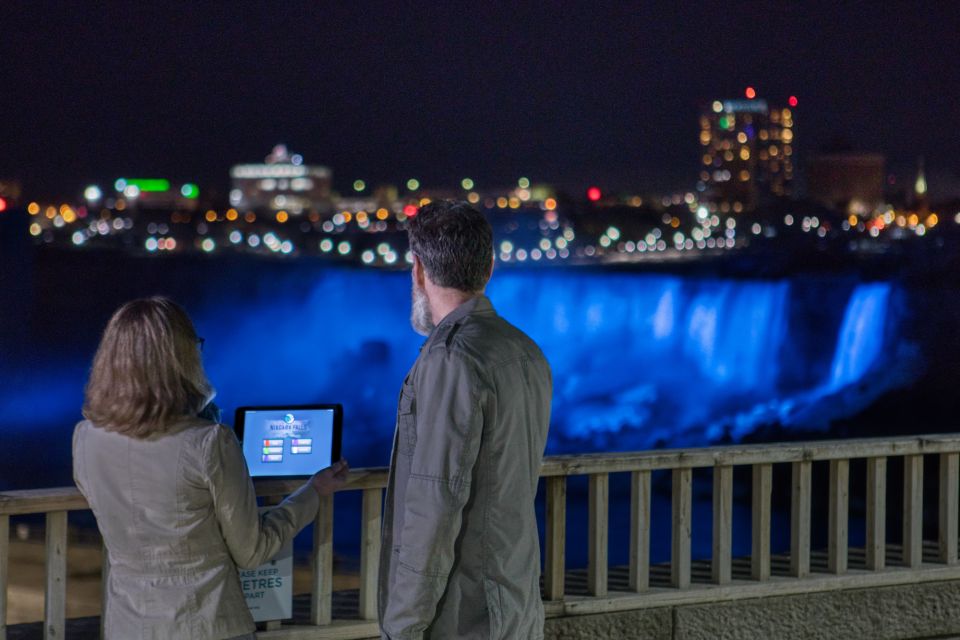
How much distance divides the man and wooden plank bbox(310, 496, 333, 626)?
118 centimetres

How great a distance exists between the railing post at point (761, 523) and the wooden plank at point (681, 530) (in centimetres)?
30

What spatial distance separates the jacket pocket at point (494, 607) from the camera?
2783mm

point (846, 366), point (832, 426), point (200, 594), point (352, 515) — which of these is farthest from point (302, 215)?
point (200, 594)

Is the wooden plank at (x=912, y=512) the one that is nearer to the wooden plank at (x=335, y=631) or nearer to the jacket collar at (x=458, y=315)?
the wooden plank at (x=335, y=631)

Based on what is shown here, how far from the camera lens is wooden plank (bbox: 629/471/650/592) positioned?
181 inches

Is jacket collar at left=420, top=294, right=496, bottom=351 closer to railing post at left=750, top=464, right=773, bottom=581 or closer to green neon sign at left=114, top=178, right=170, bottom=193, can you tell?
railing post at left=750, top=464, right=773, bottom=581

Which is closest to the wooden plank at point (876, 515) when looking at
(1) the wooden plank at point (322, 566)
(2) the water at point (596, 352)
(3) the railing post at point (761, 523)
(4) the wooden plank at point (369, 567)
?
(3) the railing post at point (761, 523)

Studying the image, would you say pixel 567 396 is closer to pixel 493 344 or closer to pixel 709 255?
pixel 709 255

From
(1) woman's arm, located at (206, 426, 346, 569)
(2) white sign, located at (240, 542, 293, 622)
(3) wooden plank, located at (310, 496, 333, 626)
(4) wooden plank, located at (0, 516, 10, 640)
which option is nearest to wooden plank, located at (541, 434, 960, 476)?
(3) wooden plank, located at (310, 496, 333, 626)

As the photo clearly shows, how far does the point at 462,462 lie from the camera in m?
2.72

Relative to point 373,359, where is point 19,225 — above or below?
above

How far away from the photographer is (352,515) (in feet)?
114

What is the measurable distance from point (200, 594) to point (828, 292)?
89879 mm

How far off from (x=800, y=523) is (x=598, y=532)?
3.10ft
